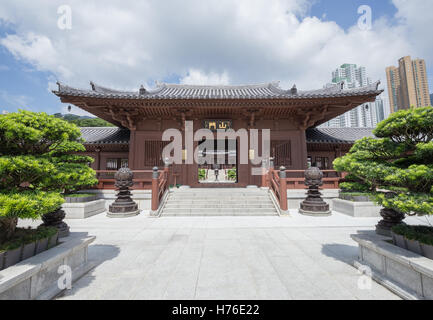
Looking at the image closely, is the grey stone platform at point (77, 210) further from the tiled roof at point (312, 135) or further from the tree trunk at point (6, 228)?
the tiled roof at point (312, 135)

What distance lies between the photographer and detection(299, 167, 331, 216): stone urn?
23.7 feet

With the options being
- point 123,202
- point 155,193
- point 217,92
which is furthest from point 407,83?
point 123,202

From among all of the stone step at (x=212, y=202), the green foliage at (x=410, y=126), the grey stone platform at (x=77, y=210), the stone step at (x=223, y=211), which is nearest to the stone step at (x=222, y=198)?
the stone step at (x=212, y=202)

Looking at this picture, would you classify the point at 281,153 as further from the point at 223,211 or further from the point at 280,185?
the point at 223,211

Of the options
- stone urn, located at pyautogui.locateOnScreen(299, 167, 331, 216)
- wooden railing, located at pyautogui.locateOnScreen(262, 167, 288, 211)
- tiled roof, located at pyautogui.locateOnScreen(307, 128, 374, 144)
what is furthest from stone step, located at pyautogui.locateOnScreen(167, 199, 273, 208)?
tiled roof, located at pyautogui.locateOnScreen(307, 128, 374, 144)

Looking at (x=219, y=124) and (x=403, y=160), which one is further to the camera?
(x=219, y=124)

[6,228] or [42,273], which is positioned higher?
[6,228]

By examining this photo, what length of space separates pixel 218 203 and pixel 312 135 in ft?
28.1

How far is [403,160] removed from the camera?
3127mm

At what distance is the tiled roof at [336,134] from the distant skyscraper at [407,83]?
53.5m

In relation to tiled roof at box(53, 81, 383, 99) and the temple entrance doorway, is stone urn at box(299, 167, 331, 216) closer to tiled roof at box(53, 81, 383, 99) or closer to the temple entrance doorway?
tiled roof at box(53, 81, 383, 99)

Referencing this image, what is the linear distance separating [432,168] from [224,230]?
13.9 ft

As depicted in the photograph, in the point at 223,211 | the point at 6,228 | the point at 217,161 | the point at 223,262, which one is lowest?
the point at 223,262

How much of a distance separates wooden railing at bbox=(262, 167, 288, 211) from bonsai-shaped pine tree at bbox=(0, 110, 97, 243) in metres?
6.52
